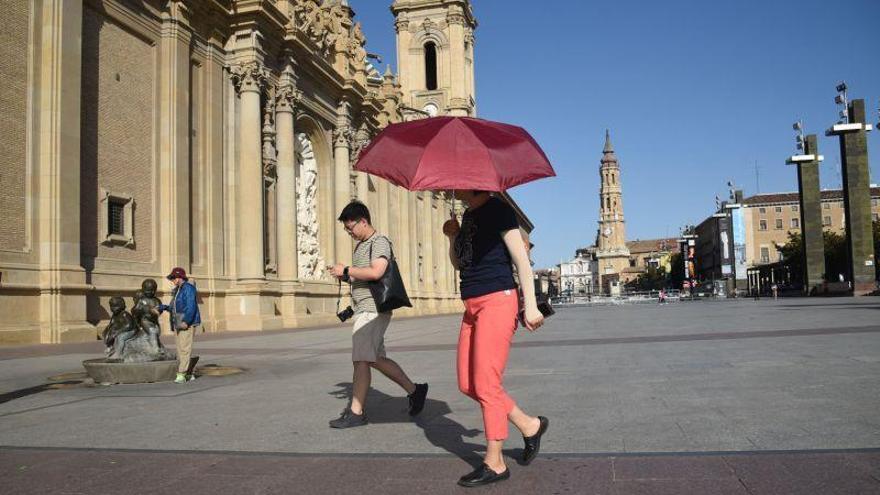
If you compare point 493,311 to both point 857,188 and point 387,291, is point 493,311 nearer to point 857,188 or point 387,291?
point 387,291

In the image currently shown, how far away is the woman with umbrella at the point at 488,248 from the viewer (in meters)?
4.14

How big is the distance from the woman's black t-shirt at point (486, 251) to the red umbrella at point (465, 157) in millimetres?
188

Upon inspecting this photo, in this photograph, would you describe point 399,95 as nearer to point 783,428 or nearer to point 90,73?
point 90,73

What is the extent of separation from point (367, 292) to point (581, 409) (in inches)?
81.7

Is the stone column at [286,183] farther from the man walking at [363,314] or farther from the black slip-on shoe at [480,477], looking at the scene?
the black slip-on shoe at [480,477]

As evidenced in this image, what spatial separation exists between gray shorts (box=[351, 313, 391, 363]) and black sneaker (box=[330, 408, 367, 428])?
434 millimetres

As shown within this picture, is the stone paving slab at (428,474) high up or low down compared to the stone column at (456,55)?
down

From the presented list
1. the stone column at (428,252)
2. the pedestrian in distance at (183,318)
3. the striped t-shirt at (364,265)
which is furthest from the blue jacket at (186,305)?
the stone column at (428,252)

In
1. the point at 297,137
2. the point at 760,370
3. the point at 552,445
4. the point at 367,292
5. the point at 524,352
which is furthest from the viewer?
the point at 297,137

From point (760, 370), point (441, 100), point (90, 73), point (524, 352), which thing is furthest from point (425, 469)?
point (441, 100)

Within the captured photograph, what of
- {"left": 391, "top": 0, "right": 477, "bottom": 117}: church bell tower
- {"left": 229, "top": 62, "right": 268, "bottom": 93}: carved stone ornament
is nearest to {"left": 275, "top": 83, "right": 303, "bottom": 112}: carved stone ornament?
{"left": 229, "top": 62, "right": 268, "bottom": 93}: carved stone ornament

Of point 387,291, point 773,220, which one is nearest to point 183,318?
point 387,291

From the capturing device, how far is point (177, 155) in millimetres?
22359

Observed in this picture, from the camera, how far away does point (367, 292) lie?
587 cm
